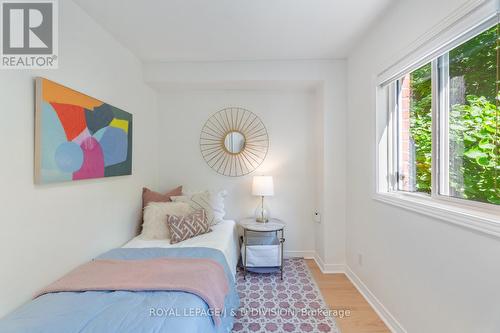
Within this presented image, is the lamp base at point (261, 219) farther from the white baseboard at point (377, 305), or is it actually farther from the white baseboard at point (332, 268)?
the white baseboard at point (377, 305)

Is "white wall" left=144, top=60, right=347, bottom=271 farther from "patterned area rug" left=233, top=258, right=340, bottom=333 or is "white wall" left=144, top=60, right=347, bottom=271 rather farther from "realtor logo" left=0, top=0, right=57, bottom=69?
"realtor logo" left=0, top=0, right=57, bottom=69

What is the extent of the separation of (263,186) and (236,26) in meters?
1.76

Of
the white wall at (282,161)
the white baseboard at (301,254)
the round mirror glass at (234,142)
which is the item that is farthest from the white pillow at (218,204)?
the white baseboard at (301,254)

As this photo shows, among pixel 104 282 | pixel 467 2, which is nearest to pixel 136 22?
pixel 104 282

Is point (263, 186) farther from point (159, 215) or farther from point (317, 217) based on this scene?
point (159, 215)

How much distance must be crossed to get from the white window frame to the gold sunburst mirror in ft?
5.06

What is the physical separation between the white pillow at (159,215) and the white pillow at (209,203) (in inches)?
6.0

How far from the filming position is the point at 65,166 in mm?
1753

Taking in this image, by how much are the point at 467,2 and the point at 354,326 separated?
228 cm

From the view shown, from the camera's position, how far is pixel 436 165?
64.5 inches

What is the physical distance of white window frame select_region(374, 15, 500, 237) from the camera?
1.27 metres

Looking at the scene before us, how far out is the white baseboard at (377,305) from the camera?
74.7 inches

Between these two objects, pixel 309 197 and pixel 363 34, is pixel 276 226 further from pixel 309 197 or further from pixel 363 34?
pixel 363 34

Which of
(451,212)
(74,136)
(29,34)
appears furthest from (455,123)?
(29,34)
